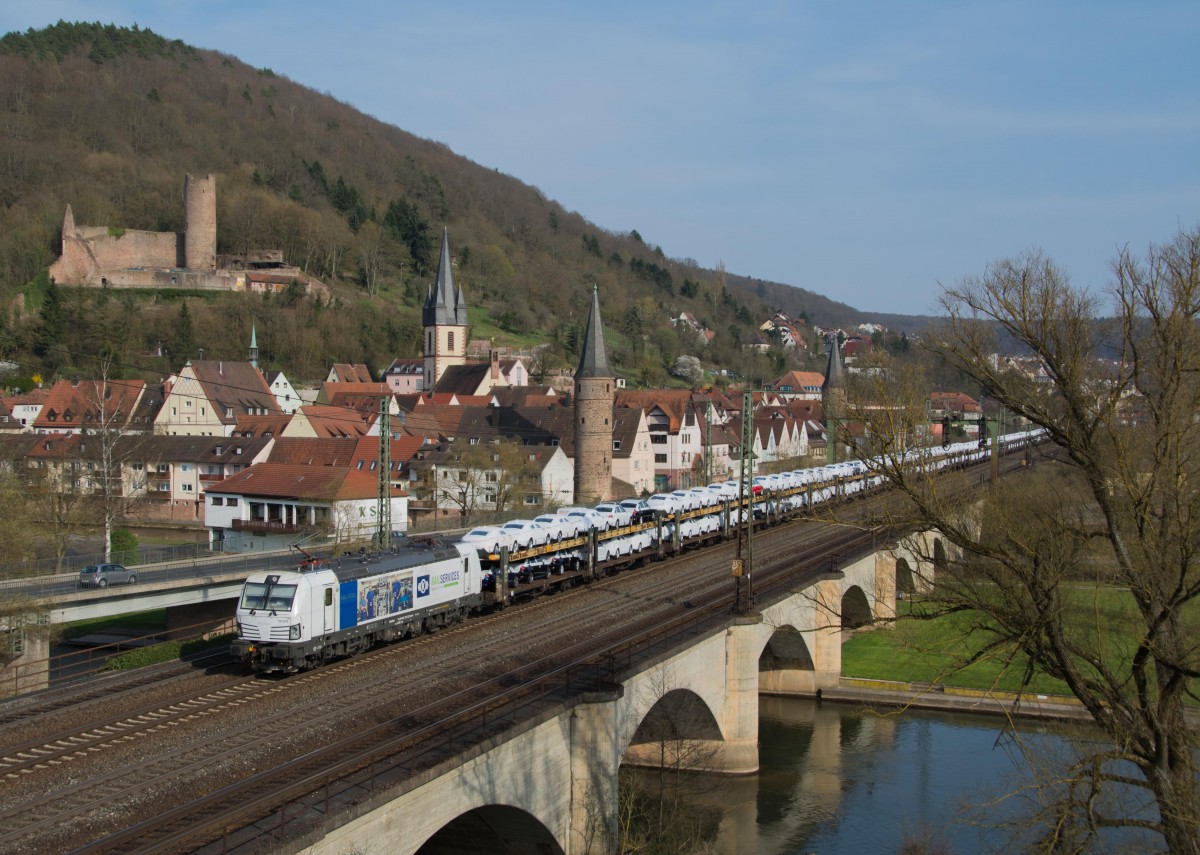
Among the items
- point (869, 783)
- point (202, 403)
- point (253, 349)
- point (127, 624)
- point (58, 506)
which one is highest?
point (253, 349)

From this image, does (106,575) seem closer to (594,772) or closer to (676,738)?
(676,738)

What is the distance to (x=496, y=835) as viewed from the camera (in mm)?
21609

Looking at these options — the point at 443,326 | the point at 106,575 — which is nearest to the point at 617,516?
the point at 106,575

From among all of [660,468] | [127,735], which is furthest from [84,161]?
[127,735]

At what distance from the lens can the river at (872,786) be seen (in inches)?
1078

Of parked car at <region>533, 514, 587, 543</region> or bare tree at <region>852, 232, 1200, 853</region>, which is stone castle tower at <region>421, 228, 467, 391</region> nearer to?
parked car at <region>533, 514, 587, 543</region>

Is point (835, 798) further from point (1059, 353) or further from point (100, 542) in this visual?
point (100, 542)

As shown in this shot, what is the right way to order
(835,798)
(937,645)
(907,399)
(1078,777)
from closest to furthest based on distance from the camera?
(1078,777)
(937,645)
(907,399)
(835,798)

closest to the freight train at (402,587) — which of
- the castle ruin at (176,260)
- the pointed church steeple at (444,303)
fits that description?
the pointed church steeple at (444,303)

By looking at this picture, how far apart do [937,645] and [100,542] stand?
53782 mm

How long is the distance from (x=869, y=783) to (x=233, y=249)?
138m

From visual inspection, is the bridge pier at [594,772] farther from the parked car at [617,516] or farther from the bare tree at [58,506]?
the bare tree at [58,506]

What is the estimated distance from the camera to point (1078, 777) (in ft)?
44.0

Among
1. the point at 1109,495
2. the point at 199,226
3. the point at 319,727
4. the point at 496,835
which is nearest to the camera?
the point at 1109,495
